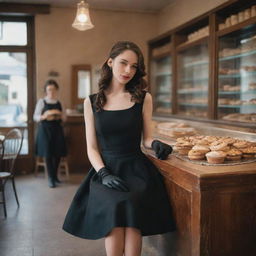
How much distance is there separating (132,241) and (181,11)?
4505 mm

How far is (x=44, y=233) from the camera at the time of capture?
135 inches

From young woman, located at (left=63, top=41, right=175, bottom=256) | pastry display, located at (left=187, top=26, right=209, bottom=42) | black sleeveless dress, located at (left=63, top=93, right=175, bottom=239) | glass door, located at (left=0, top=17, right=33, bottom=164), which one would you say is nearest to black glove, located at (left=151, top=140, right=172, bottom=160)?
young woman, located at (left=63, top=41, right=175, bottom=256)

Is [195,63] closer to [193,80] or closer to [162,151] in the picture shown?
[193,80]

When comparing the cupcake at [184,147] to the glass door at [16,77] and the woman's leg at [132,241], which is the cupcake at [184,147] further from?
the glass door at [16,77]

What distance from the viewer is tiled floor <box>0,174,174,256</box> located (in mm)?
2893

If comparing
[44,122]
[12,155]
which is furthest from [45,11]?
[12,155]

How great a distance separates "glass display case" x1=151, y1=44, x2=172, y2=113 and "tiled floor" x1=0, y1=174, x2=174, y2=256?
7.13 ft

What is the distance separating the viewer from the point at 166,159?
230cm

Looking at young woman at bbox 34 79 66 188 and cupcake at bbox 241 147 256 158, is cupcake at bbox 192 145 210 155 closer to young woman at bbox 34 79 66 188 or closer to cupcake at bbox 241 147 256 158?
cupcake at bbox 241 147 256 158

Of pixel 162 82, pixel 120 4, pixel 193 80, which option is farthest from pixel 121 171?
pixel 120 4

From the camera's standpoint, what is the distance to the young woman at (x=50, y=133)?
532 centimetres

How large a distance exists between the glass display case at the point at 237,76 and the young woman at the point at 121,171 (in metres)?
1.88

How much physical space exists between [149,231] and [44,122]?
3580mm

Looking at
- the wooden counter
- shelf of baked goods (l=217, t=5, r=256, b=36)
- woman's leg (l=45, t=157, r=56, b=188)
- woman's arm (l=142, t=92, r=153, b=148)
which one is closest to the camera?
the wooden counter
